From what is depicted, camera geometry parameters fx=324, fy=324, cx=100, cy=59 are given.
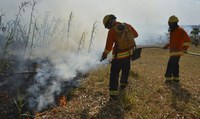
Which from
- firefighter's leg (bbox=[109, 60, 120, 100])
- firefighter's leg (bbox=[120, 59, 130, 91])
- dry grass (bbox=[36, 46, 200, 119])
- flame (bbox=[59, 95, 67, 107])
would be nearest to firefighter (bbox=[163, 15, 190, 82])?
dry grass (bbox=[36, 46, 200, 119])

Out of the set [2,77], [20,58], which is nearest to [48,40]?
[20,58]

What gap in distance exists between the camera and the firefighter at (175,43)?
1001cm

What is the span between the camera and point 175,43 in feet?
33.2

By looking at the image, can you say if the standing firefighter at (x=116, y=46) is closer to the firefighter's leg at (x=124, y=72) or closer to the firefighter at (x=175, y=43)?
the firefighter's leg at (x=124, y=72)

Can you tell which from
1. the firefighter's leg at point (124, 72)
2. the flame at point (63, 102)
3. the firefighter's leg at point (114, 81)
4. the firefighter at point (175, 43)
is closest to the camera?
the firefighter's leg at point (114, 81)

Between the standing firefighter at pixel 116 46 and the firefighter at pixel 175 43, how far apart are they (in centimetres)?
217

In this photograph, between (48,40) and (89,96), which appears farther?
(48,40)

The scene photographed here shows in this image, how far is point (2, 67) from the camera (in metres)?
11.9

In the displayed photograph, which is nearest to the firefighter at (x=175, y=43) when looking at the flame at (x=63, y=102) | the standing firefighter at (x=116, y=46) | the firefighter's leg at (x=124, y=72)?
the firefighter's leg at (x=124, y=72)

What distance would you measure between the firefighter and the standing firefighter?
2.17 meters

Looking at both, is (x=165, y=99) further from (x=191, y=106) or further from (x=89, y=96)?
(x=89, y=96)

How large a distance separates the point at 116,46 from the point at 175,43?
2676 millimetres

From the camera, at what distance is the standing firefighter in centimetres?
805

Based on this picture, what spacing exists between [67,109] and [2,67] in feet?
17.0
